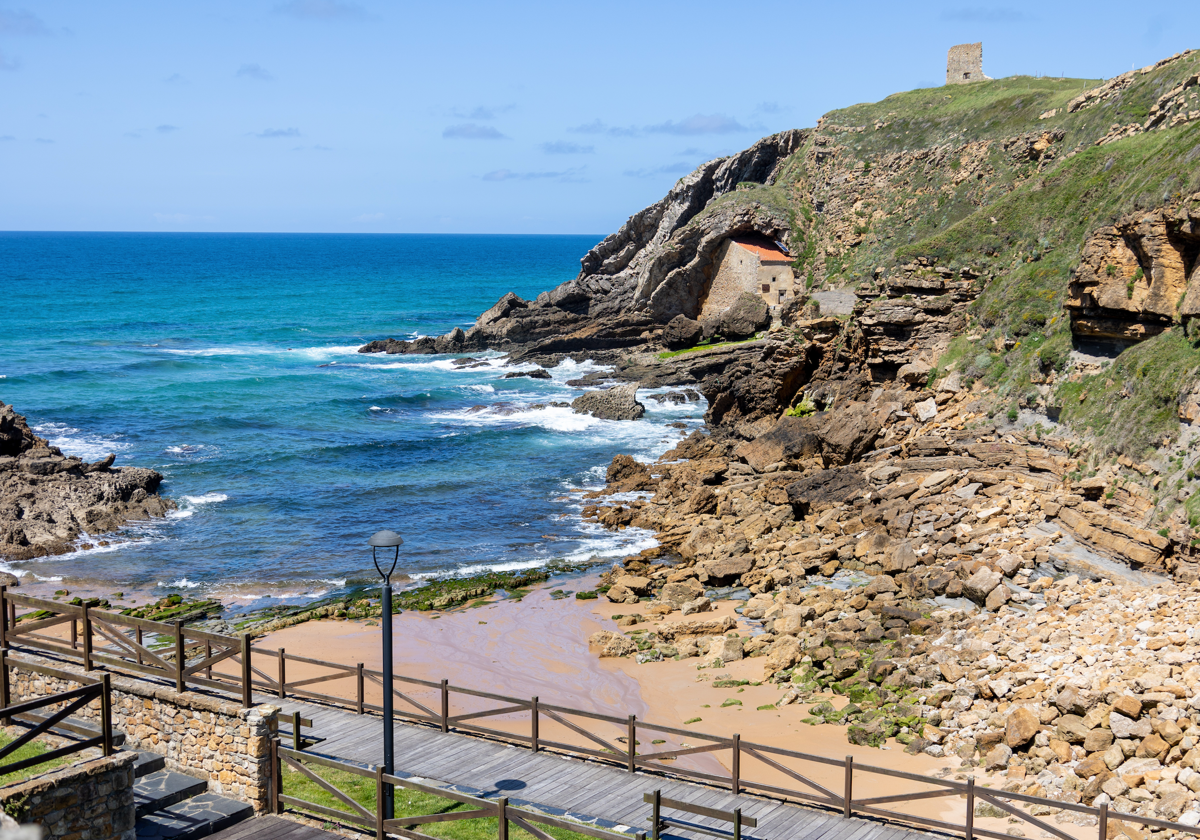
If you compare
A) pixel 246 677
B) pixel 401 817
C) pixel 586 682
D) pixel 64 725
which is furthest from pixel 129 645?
pixel 586 682

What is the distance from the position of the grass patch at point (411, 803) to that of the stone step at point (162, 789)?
1.12 m

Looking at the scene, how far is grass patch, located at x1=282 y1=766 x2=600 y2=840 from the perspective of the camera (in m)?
11.9

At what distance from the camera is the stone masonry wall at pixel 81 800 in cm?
922

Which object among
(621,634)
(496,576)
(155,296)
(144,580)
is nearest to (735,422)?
(496,576)

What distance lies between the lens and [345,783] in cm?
1321

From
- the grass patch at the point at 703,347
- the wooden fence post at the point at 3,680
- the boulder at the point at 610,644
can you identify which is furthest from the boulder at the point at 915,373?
the wooden fence post at the point at 3,680

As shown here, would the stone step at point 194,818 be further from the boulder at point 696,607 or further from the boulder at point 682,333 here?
the boulder at point 682,333

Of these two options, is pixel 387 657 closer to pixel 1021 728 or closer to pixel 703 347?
pixel 1021 728

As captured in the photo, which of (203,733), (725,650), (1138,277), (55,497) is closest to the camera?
(203,733)

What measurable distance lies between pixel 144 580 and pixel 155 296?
97821 mm

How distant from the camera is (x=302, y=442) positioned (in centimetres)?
4619

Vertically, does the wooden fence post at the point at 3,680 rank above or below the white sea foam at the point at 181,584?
above

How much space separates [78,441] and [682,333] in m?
32.4

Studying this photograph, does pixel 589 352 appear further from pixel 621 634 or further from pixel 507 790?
pixel 507 790
